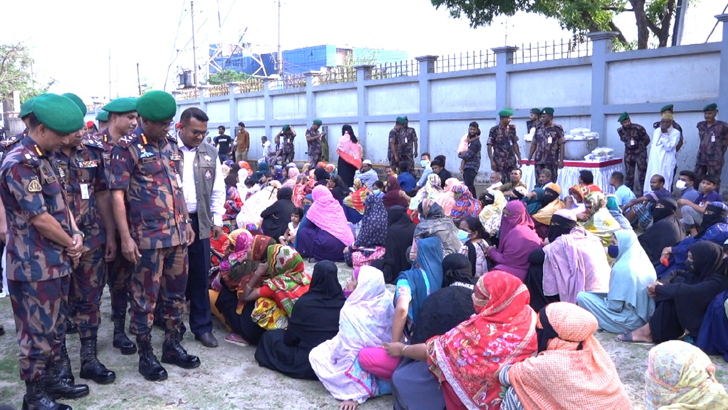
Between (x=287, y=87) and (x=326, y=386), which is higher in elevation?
(x=287, y=87)

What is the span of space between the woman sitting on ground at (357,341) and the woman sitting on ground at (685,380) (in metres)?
1.72

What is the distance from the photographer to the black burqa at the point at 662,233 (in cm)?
603

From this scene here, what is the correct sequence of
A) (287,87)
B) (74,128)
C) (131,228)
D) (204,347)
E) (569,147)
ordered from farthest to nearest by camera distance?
(287,87), (569,147), (204,347), (131,228), (74,128)

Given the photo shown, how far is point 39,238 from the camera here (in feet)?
10.7

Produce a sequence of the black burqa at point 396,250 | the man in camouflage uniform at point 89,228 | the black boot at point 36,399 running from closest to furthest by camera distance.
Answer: the black boot at point 36,399 → the man in camouflage uniform at point 89,228 → the black burqa at point 396,250

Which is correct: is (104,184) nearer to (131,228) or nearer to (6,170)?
(131,228)

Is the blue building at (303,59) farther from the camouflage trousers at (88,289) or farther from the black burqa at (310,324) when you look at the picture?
the camouflage trousers at (88,289)

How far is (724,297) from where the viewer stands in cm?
427

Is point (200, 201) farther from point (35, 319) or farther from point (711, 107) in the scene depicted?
point (711, 107)

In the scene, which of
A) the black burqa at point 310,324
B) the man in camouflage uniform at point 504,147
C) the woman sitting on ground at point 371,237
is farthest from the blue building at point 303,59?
the black burqa at point 310,324

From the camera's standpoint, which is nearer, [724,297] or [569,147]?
[724,297]

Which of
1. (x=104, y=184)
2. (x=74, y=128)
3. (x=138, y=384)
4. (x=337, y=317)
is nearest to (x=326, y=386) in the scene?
(x=337, y=317)

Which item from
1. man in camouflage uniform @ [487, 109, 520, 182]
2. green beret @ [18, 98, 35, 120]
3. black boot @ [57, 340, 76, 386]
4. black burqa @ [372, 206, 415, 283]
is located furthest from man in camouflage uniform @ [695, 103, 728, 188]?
green beret @ [18, 98, 35, 120]

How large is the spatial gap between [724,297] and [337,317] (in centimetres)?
258
